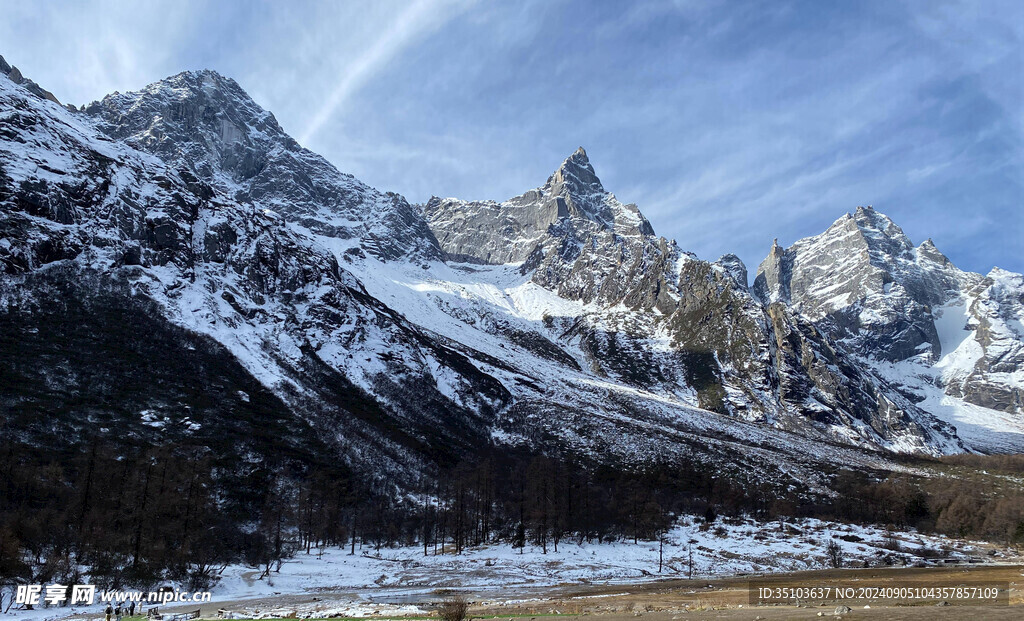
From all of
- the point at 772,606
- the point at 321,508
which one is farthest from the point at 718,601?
the point at 321,508

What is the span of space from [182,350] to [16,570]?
135 meters

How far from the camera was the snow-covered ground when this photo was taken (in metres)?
52.8

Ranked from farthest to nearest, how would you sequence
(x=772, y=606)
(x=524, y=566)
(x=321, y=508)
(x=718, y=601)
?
1. (x=321, y=508)
2. (x=524, y=566)
3. (x=718, y=601)
4. (x=772, y=606)

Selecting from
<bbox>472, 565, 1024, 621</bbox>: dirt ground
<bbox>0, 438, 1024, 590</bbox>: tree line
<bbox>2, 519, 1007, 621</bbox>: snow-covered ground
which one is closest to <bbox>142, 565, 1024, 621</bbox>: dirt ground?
<bbox>472, 565, 1024, 621</bbox>: dirt ground

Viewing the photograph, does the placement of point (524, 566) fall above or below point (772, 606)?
below

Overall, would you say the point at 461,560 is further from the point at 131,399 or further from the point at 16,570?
the point at 131,399

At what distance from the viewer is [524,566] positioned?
7638 cm

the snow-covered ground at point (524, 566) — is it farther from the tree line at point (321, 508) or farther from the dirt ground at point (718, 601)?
the tree line at point (321, 508)

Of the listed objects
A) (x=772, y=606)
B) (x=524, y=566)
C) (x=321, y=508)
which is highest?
(x=772, y=606)

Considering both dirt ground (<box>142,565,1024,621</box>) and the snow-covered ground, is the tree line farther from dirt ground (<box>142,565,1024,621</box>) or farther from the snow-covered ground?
dirt ground (<box>142,565,1024,621</box>)

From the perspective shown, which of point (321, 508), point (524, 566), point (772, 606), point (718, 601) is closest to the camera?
point (772, 606)

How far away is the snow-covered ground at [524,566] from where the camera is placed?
5284 centimetres

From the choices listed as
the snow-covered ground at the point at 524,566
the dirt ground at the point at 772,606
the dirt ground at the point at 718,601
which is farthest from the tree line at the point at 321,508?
the dirt ground at the point at 772,606

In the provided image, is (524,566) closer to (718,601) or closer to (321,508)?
(718,601)
